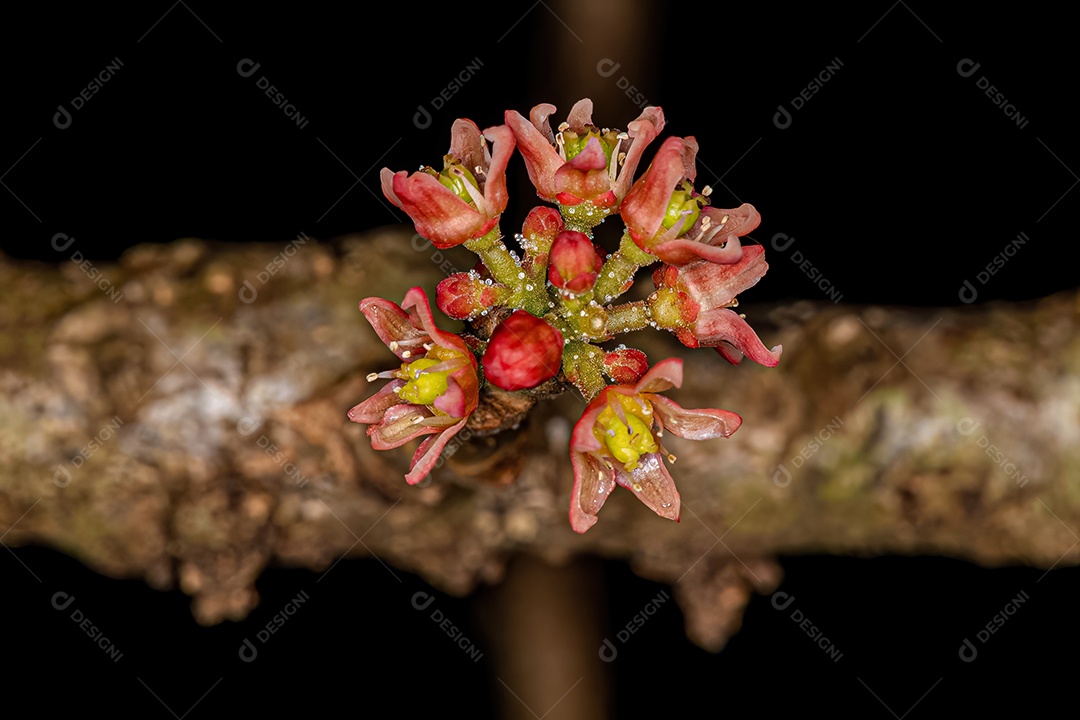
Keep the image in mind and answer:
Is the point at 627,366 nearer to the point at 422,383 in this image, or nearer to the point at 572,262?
the point at 572,262

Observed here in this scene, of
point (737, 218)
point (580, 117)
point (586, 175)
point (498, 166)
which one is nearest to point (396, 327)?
point (498, 166)

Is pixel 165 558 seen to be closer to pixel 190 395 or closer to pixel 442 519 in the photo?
pixel 190 395

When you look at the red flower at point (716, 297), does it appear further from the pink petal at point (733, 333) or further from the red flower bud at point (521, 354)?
the red flower bud at point (521, 354)

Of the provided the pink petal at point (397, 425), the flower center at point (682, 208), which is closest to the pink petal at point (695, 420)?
the flower center at point (682, 208)

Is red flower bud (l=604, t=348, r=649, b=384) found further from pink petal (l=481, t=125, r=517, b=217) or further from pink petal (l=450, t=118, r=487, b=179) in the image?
pink petal (l=450, t=118, r=487, b=179)

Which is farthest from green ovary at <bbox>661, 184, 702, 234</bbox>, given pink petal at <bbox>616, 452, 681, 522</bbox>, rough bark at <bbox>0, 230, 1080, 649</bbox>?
rough bark at <bbox>0, 230, 1080, 649</bbox>

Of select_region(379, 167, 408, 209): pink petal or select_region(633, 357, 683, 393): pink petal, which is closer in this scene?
select_region(633, 357, 683, 393): pink petal
